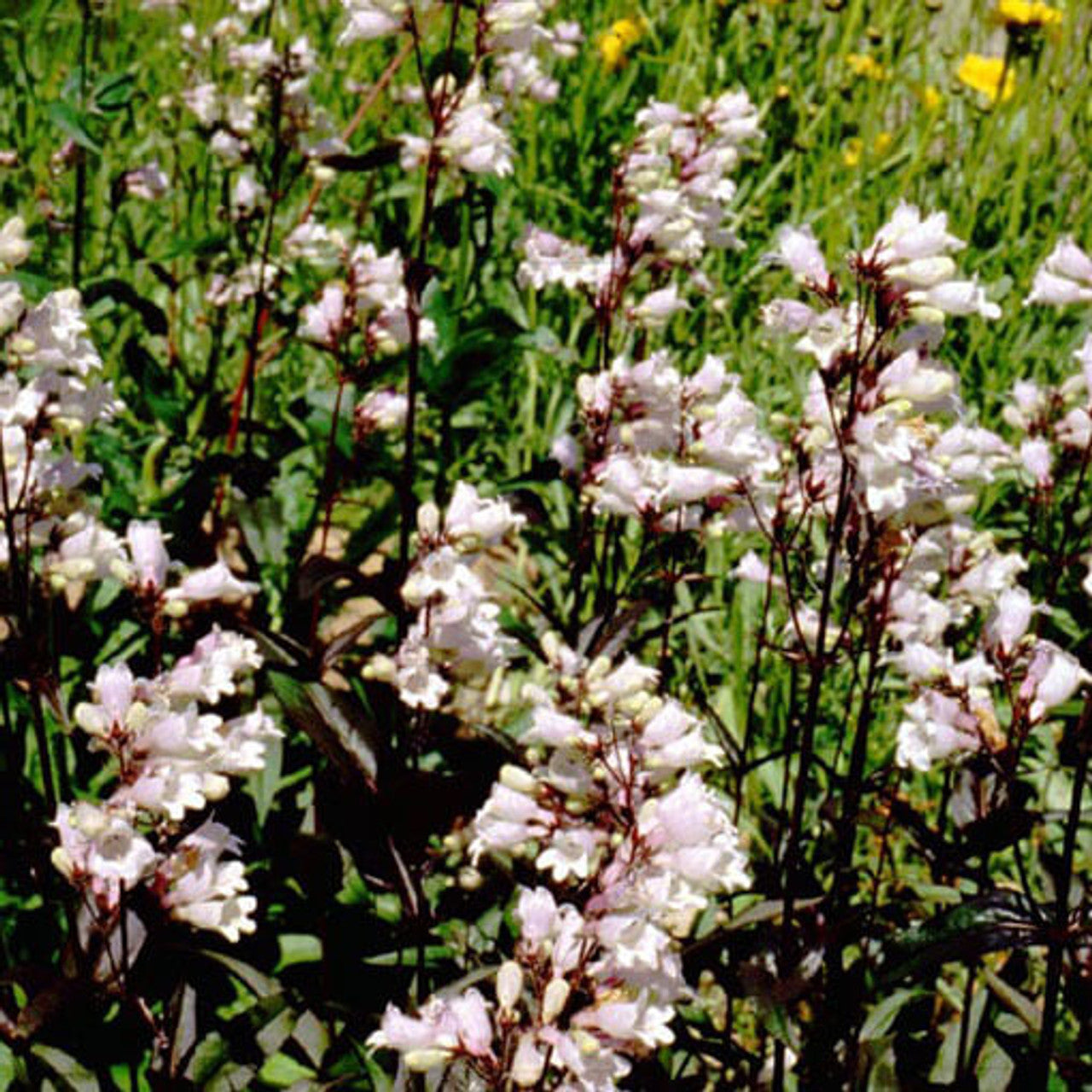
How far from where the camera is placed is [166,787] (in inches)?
72.9

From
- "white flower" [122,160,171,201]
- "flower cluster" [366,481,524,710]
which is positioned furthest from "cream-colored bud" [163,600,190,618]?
"white flower" [122,160,171,201]

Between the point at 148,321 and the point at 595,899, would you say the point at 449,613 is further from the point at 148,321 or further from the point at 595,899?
the point at 148,321

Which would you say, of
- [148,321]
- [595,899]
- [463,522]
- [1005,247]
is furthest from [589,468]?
[1005,247]

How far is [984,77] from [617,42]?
1.28 meters

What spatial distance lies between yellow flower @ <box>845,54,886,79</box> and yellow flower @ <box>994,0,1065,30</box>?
0.51 m

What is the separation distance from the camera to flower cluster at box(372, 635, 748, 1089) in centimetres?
165

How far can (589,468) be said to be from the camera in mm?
2660

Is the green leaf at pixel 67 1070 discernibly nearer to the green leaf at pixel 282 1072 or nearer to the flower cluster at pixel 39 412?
the green leaf at pixel 282 1072

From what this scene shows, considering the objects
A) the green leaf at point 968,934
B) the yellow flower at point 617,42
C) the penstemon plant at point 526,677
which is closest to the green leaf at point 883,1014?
the penstemon plant at point 526,677

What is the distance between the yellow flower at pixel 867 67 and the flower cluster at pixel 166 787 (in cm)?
377

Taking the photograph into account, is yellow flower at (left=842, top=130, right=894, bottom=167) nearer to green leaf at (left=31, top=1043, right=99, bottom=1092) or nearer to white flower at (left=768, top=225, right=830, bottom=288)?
white flower at (left=768, top=225, right=830, bottom=288)

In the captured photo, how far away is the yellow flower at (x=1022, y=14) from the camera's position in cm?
455

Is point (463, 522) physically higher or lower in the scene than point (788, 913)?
higher

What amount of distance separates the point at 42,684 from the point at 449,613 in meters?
0.57
